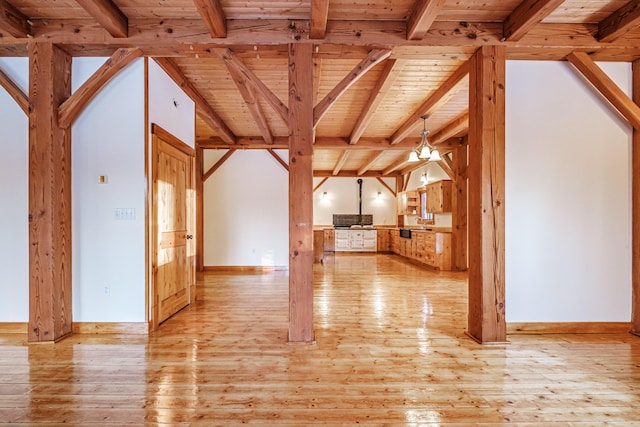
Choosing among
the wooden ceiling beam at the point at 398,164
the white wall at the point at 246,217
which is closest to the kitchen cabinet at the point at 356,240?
the wooden ceiling beam at the point at 398,164

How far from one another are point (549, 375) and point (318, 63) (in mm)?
3567

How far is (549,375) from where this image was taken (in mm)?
2287

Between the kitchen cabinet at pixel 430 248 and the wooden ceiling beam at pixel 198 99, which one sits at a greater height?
the wooden ceiling beam at pixel 198 99

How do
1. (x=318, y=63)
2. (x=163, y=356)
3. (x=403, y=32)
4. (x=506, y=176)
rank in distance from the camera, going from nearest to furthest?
1. (x=163, y=356)
2. (x=403, y=32)
3. (x=506, y=176)
4. (x=318, y=63)

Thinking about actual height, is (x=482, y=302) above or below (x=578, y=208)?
below

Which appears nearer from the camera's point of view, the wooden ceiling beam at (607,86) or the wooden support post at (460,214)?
the wooden ceiling beam at (607,86)

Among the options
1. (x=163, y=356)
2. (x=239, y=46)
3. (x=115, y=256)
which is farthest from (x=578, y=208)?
(x=115, y=256)

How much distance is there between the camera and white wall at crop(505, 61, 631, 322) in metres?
3.07

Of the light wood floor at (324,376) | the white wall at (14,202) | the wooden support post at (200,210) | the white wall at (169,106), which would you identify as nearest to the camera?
the light wood floor at (324,376)

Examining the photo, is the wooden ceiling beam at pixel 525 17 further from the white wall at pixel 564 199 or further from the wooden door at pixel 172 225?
the wooden door at pixel 172 225

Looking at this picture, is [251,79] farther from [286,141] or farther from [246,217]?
[246,217]

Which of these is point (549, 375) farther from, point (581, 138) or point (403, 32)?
point (403, 32)

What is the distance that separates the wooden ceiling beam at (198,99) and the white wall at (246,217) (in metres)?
0.95

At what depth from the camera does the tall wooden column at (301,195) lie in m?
2.84
